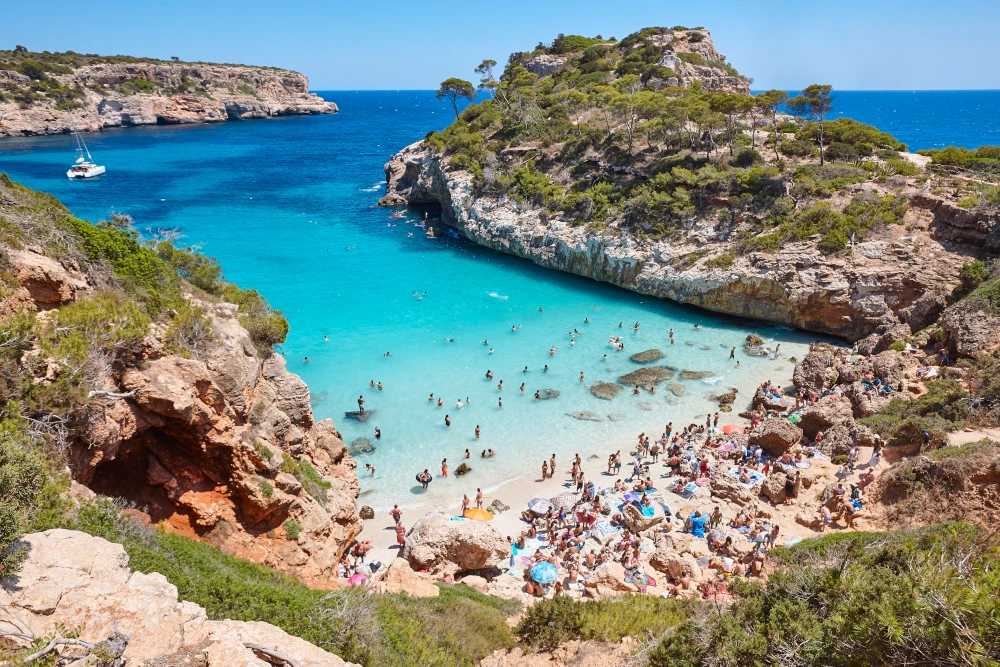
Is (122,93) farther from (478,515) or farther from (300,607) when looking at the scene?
(300,607)

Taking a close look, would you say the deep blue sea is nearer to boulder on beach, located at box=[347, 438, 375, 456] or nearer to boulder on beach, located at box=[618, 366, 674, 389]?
boulder on beach, located at box=[347, 438, 375, 456]

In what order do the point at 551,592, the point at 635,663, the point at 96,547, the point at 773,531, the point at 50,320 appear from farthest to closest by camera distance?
the point at 773,531 < the point at 551,592 < the point at 50,320 < the point at 635,663 < the point at 96,547

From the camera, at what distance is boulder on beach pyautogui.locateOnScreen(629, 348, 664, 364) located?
27891 millimetres

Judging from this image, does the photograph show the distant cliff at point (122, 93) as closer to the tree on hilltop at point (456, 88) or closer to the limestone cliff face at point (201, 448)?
the tree on hilltop at point (456, 88)

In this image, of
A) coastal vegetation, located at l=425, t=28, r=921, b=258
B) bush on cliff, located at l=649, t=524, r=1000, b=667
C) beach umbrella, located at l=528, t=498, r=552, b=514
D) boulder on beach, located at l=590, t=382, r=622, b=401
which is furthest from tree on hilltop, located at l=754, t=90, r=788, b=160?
bush on cliff, located at l=649, t=524, r=1000, b=667

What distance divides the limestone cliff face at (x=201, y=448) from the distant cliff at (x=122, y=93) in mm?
109924

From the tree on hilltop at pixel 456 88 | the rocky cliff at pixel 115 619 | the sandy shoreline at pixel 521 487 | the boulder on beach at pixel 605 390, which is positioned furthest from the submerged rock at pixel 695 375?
the tree on hilltop at pixel 456 88

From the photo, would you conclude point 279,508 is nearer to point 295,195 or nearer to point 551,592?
point 551,592

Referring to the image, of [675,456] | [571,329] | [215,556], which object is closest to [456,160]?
[571,329]

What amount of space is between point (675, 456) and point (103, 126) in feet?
447

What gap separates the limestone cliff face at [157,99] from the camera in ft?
323

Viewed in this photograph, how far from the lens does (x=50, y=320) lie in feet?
30.6

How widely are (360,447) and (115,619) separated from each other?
15.3m

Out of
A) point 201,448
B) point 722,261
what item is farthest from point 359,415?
point 722,261
